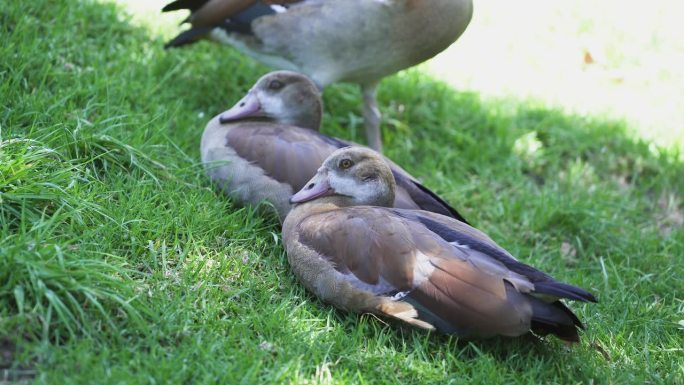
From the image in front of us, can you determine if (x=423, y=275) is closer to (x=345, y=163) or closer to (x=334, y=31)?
(x=345, y=163)

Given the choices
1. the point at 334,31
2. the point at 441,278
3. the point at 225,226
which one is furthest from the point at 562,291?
the point at 334,31

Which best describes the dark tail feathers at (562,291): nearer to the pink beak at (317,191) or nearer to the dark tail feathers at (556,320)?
the dark tail feathers at (556,320)

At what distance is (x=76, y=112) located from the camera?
17.0ft

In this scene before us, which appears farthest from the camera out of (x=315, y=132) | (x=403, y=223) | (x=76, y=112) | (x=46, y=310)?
(x=315, y=132)

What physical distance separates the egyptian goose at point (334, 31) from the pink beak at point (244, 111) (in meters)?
0.58

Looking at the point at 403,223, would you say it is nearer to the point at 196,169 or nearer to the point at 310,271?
the point at 310,271

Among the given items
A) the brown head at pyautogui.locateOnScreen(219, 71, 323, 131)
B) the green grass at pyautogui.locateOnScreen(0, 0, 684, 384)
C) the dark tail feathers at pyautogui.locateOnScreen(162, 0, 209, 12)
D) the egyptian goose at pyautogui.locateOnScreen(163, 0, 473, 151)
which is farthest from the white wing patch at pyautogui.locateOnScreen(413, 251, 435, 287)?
the dark tail feathers at pyautogui.locateOnScreen(162, 0, 209, 12)

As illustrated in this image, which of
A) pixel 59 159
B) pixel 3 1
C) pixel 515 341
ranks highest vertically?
pixel 3 1

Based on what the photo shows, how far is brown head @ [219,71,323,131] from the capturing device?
18.7 feet

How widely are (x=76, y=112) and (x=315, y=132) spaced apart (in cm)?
147

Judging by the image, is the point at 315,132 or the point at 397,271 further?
the point at 315,132

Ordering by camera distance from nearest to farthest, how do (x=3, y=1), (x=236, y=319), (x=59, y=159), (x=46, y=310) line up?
(x=46, y=310), (x=236, y=319), (x=59, y=159), (x=3, y=1)

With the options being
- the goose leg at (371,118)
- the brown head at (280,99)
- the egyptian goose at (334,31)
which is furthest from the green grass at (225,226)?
the egyptian goose at (334,31)

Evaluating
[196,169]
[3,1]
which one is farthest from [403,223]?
[3,1]
